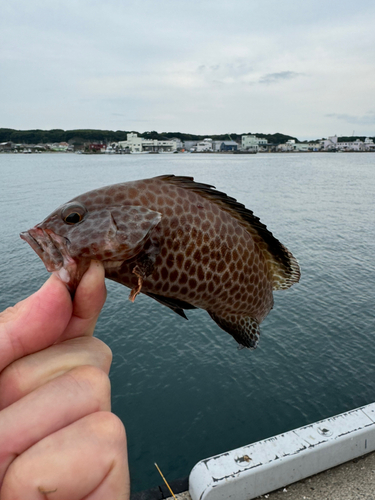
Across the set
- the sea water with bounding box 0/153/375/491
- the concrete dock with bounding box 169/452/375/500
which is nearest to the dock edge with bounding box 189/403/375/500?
the concrete dock with bounding box 169/452/375/500

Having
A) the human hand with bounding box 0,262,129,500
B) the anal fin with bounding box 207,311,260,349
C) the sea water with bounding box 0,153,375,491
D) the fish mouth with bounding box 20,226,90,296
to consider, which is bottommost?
the sea water with bounding box 0,153,375,491

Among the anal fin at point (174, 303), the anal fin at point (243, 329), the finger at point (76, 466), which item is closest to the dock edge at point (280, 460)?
the anal fin at point (243, 329)

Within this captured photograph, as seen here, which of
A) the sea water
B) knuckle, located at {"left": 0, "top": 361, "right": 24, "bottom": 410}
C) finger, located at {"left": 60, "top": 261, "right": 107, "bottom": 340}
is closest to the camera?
knuckle, located at {"left": 0, "top": 361, "right": 24, "bottom": 410}

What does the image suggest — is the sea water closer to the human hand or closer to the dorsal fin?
the dorsal fin

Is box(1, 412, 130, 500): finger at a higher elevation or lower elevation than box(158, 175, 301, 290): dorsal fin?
lower

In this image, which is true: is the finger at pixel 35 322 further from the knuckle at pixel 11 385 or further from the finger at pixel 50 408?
the finger at pixel 50 408

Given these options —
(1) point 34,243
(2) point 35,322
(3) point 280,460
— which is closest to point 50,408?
(2) point 35,322
